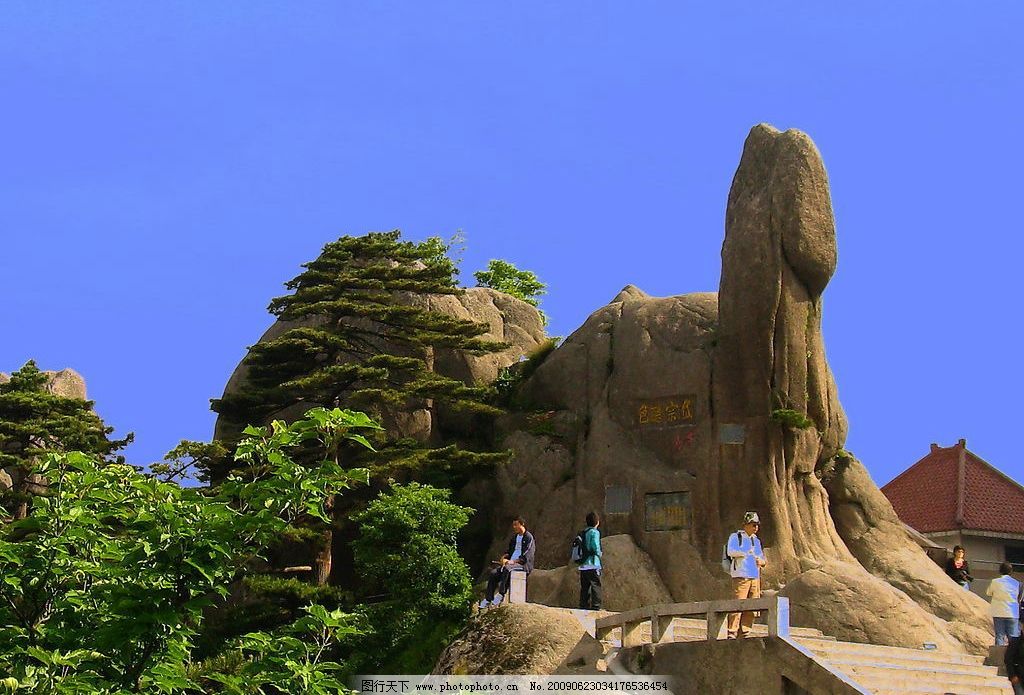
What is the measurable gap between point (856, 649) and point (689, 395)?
11568 millimetres

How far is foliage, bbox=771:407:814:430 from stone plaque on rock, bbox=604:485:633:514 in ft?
10.6

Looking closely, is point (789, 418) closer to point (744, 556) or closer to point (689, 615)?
point (744, 556)

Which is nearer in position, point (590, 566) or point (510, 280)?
point (590, 566)

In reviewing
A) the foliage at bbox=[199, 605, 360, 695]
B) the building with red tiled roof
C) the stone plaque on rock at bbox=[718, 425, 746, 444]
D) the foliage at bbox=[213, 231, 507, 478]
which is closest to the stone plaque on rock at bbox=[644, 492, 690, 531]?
the stone plaque on rock at bbox=[718, 425, 746, 444]

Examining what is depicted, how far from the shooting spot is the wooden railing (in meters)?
17.4

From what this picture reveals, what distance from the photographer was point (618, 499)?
30375 millimetres

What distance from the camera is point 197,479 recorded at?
3033cm

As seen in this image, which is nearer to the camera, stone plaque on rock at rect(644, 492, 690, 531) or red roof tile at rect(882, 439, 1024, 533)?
stone plaque on rock at rect(644, 492, 690, 531)

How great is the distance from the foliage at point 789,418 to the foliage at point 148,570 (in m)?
18.6

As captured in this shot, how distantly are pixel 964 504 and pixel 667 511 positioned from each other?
1609 cm

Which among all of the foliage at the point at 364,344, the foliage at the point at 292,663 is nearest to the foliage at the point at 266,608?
the foliage at the point at 364,344

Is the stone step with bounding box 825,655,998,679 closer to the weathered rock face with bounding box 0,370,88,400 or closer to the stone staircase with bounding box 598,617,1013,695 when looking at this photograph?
the stone staircase with bounding box 598,617,1013,695

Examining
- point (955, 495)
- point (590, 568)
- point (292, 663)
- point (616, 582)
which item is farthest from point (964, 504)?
point (292, 663)

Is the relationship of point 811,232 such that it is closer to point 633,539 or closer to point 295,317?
point 633,539
